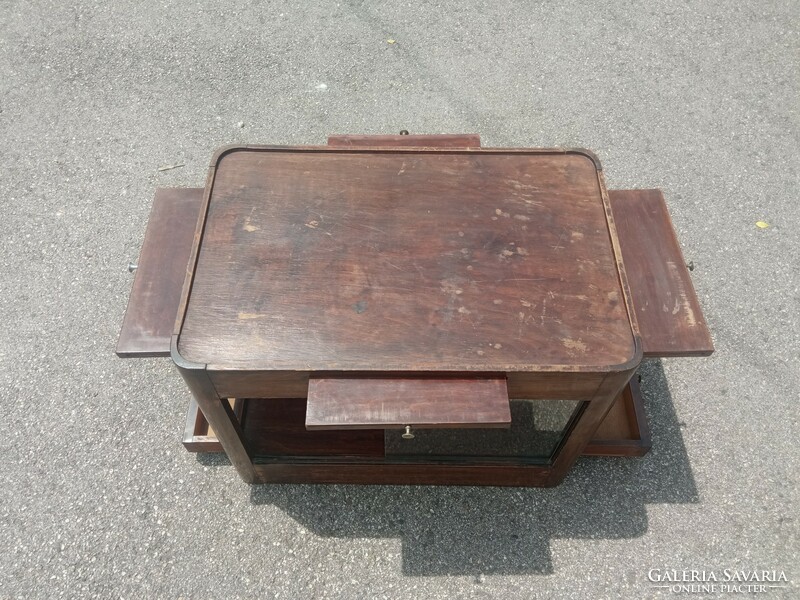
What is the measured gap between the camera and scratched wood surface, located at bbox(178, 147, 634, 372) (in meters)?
1.61

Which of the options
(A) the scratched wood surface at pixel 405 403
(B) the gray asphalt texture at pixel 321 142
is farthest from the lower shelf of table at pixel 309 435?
(A) the scratched wood surface at pixel 405 403

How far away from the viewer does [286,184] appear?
6.31ft

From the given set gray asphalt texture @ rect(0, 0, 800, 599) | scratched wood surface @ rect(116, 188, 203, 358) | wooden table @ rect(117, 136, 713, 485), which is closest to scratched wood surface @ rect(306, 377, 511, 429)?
wooden table @ rect(117, 136, 713, 485)

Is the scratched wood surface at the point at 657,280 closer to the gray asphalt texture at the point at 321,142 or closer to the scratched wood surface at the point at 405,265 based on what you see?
the scratched wood surface at the point at 405,265

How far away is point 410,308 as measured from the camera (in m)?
1.69

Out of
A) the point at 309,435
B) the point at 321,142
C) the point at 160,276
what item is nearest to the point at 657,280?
the point at 309,435

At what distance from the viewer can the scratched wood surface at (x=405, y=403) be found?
1502 mm

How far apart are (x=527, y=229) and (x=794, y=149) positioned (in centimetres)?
228

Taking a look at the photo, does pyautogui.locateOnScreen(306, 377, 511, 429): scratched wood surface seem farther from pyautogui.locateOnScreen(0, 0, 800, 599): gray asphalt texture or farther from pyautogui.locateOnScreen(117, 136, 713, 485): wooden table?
pyautogui.locateOnScreen(0, 0, 800, 599): gray asphalt texture

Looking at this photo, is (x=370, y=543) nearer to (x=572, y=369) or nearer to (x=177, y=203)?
(x=572, y=369)

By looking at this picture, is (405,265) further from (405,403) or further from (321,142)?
(321,142)

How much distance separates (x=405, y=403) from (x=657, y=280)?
987 millimetres

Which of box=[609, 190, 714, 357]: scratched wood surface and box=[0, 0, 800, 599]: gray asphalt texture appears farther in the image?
box=[0, 0, 800, 599]: gray asphalt texture

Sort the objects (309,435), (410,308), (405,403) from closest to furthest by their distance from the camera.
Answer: (405,403) < (410,308) < (309,435)
